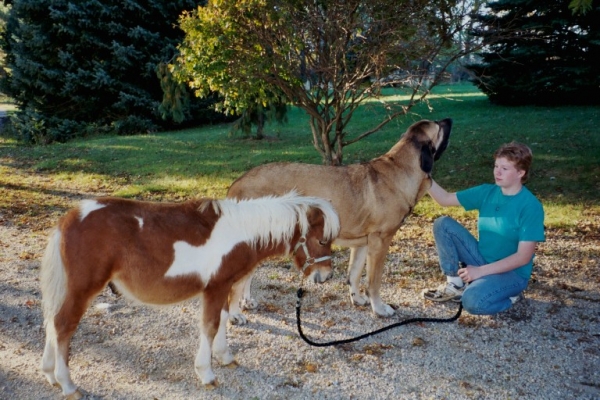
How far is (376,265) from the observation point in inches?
204

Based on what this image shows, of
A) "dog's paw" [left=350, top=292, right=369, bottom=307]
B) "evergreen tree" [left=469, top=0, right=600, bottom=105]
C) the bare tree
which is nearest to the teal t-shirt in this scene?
"dog's paw" [left=350, top=292, right=369, bottom=307]

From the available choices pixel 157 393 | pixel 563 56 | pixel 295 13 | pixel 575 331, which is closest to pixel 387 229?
pixel 575 331

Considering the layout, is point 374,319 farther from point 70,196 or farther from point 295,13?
point 70,196

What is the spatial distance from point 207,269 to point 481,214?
120 inches

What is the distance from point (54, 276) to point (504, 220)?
412 cm

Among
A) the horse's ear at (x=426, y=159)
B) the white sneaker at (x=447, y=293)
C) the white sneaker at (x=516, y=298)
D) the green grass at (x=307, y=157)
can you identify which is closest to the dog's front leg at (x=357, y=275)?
the white sneaker at (x=447, y=293)

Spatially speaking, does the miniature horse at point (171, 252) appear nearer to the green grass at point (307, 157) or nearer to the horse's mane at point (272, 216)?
the horse's mane at point (272, 216)

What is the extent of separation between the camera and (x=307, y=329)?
500 centimetres

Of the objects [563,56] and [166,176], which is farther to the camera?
[563,56]

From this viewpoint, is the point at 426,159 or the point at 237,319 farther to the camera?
the point at 426,159

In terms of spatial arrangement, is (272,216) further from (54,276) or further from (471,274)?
(471,274)

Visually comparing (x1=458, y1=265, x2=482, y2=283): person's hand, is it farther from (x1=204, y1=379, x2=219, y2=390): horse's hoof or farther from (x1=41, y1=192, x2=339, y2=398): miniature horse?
(x1=204, y1=379, x2=219, y2=390): horse's hoof

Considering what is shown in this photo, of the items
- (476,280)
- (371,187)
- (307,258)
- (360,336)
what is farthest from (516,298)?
(307,258)

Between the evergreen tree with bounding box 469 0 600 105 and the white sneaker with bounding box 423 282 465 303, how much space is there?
1601 cm
